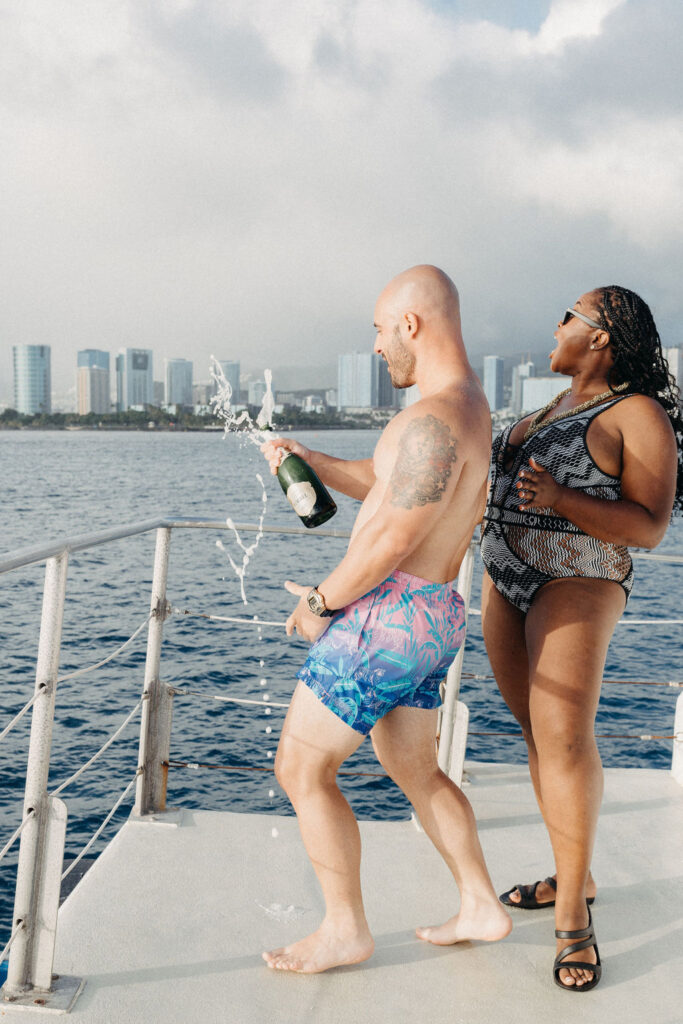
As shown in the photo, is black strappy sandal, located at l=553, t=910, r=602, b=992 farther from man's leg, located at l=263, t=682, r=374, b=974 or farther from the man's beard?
the man's beard

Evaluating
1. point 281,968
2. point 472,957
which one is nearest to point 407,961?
point 472,957

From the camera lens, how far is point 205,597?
22406 millimetres

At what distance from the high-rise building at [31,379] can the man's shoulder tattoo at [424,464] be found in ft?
287

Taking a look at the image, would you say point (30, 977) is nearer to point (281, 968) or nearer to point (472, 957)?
point (281, 968)

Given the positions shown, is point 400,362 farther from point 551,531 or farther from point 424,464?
point 551,531

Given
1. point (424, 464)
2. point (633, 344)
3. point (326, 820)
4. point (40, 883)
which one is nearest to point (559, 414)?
point (633, 344)

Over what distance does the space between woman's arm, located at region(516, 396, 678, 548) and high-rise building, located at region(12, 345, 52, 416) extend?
87252 millimetres

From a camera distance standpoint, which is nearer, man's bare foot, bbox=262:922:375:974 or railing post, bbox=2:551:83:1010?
railing post, bbox=2:551:83:1010

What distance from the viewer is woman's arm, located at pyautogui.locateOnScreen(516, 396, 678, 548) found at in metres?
1.96

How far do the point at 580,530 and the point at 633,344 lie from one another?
487mm

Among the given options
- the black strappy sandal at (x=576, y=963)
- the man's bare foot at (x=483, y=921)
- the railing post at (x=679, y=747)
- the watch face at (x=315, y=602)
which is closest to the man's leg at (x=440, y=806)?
the man's bare foot at (x=483, y=921)

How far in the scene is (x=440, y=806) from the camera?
1.97 m

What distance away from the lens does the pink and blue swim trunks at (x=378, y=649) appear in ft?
5.82

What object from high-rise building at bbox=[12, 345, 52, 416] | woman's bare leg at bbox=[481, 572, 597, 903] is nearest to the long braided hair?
woman's bare leg at bbox=[481, 572, 597, 903]
